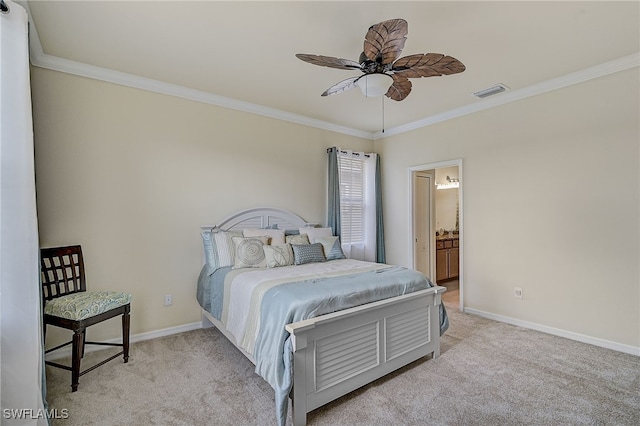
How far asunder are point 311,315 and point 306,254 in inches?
58.3

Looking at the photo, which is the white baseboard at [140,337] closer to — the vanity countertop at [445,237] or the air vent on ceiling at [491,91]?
the air vent on ceiling at [491,91]

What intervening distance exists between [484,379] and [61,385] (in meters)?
3.29

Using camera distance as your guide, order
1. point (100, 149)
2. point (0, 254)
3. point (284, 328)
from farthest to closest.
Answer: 1. point (100, 149)
2. point (284, 328)
3. point (0, 254)

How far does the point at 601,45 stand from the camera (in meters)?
2.62

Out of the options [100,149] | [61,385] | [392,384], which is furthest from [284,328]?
[100,149]

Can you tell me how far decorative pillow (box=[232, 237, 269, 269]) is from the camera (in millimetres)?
3107

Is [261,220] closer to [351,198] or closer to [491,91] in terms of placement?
[351,198]

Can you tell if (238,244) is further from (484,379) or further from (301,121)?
(484,379)

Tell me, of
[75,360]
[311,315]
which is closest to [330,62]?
[311,315]

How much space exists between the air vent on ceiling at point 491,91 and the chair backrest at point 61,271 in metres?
4.55

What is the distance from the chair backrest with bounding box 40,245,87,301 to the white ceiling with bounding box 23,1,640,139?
172 cm

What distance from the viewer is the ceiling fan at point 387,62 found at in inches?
71.1

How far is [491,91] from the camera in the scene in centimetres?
352

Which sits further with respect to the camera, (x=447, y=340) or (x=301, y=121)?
(x=301, y=121)
